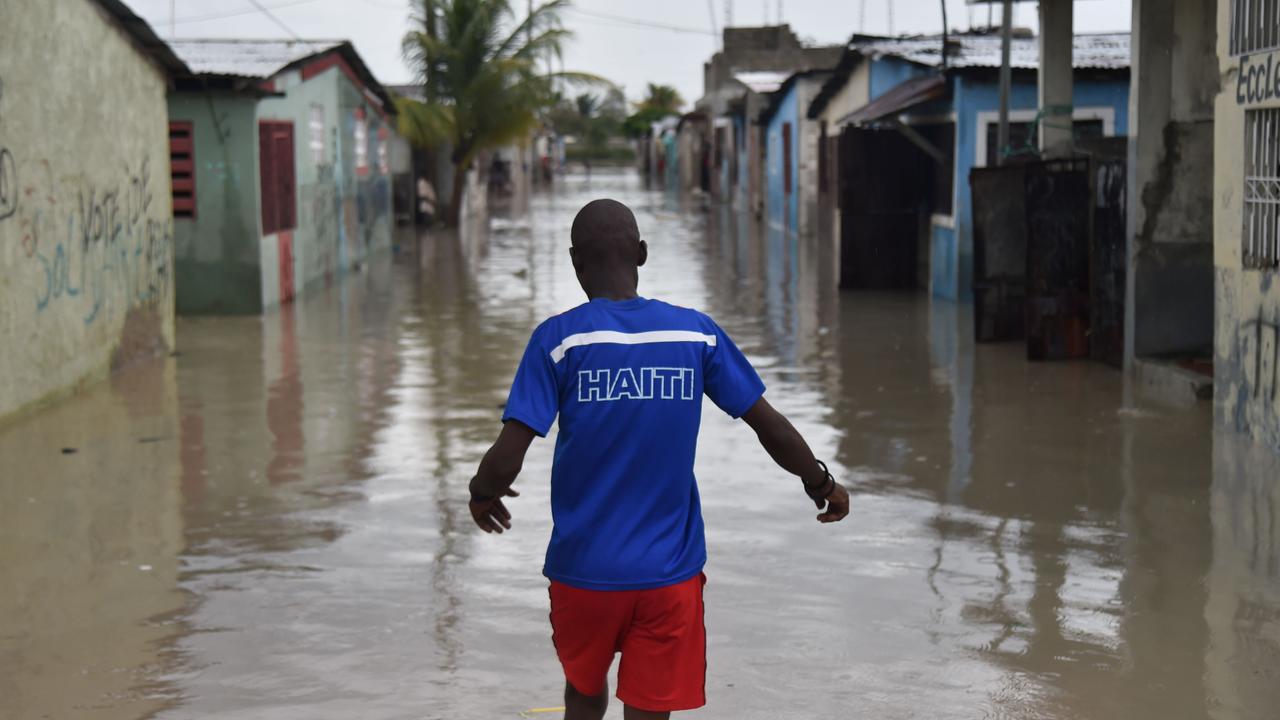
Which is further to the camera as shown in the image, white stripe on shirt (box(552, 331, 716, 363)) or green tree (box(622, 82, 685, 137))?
green tree (box(622, 82, 685, 137))

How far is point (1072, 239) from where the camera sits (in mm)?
12641

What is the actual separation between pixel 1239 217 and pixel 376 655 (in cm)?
600

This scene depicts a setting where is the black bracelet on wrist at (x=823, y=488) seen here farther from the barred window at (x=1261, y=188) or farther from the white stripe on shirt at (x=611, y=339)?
the barred window at (x=1261, y=188)

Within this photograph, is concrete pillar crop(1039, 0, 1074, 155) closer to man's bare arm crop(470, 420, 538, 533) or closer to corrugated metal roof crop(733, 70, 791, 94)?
man's bare arm crop(470, 420, 538, 533)

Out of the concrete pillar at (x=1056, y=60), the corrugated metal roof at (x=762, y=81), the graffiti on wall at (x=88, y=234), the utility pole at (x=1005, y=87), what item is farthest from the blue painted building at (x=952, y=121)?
the corrugated metal roof at (x=762, y=81)

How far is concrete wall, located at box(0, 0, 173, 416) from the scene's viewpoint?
10.1 metres

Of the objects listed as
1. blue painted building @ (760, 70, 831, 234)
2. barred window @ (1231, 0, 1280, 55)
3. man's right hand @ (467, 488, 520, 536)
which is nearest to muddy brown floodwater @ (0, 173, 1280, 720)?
man's right hand @ (467, 488, 520, 536)

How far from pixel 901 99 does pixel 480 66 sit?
16.4 meters

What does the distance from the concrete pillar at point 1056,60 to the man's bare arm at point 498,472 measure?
11.1 m

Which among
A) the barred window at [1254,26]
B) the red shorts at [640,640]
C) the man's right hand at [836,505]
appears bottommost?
the red shorts at [640,640]

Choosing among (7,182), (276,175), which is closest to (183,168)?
(276,175)

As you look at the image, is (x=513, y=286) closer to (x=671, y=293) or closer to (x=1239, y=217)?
(x=671, y=293)

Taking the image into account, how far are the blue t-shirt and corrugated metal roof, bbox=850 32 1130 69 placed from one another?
13148 millimetres

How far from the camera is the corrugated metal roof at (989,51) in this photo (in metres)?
16.1
